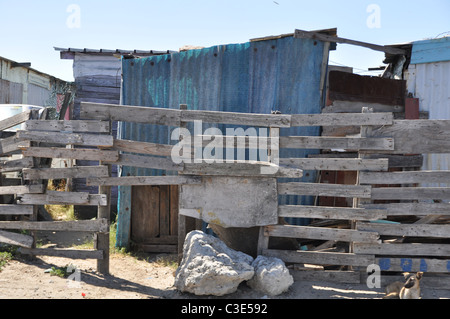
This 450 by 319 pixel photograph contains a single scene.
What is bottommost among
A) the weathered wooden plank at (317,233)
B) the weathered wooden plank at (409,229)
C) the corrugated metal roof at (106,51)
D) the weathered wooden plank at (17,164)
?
the weathered wooden plank at (317,233)

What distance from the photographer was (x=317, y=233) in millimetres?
5449

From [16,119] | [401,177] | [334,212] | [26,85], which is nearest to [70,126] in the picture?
[16,119]

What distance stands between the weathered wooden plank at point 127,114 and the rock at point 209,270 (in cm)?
182

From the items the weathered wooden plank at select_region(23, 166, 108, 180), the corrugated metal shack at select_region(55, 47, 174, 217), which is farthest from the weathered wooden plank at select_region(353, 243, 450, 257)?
the corrugated metal shack at select_region(55, 47, 174, 217)

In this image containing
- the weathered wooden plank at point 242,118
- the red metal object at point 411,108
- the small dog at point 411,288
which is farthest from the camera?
the red metal object at point 411,108

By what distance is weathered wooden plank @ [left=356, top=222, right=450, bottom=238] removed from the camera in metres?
5.32

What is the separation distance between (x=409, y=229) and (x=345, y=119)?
5.95ft

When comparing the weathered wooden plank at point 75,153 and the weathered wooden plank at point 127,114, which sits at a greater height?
the weathered wooden plank at point 127,114

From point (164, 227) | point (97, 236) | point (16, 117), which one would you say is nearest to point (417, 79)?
point (164, 227)

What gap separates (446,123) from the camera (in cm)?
536

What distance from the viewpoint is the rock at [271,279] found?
193 inches

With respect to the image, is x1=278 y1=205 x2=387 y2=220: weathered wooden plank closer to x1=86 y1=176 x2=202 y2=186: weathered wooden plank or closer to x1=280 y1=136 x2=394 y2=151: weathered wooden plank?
x1=280 y1=136 x2=394 y2=151: weathered wooden plank

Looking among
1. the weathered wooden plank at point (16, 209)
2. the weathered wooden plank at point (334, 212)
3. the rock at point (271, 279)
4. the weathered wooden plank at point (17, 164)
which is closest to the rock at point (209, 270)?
the rock at point (271, 279)

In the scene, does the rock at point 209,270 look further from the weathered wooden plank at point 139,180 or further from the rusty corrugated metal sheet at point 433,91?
the rusty corrugated metal sheet at point 433,91
